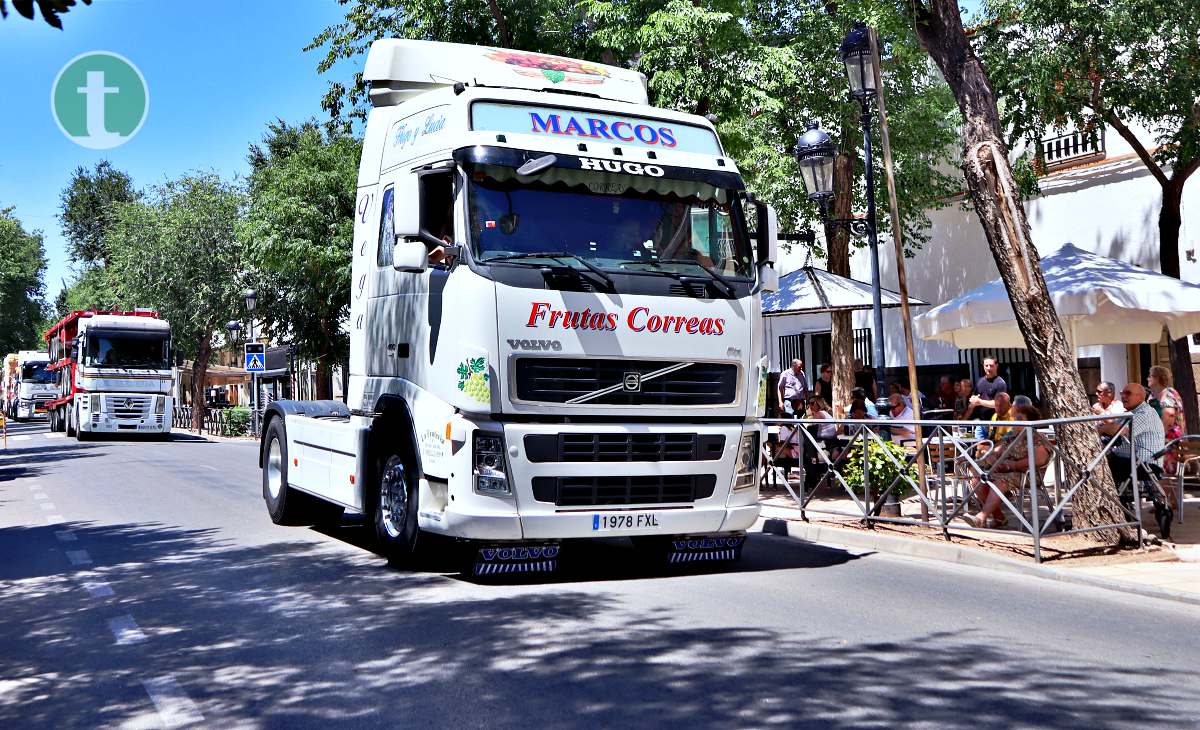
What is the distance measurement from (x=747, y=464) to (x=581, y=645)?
9.57 feet

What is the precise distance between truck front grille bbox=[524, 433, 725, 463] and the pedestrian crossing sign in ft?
88.6

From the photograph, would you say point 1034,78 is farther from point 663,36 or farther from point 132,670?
point 132,670

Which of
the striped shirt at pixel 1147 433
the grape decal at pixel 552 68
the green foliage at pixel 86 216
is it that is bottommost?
the striped shirt at pixel 1147 433

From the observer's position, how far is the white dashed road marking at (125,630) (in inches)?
264

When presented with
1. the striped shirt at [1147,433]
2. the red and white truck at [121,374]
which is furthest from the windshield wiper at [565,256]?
the red and white truck at [121,374]

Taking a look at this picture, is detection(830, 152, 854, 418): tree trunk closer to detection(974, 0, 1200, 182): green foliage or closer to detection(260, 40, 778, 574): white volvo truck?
detection(974, 0, 1200, 182): green foliage

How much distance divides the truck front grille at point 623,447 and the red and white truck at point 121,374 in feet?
97.4

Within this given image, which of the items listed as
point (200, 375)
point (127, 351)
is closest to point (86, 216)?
point (200, 375)

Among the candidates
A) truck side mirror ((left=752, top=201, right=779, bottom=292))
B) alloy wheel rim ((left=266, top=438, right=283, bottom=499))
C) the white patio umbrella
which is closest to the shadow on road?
truck side mirror ((left=752, top=201, right=779, bottom=292))

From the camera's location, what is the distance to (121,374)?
34406 millimetres

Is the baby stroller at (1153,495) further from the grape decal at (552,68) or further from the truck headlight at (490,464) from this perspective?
the grape decal at (552,68)

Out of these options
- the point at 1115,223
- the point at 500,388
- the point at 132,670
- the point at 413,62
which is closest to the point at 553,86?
the point at 413,62

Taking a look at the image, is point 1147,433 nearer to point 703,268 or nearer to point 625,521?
point 703,268

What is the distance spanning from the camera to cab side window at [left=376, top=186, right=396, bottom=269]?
936 centimetres
